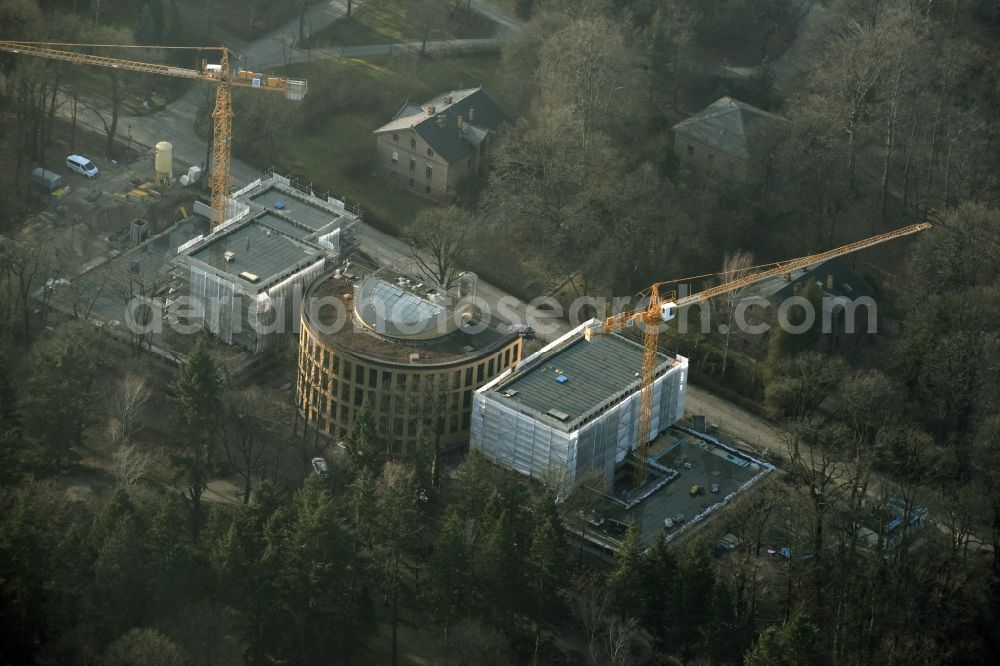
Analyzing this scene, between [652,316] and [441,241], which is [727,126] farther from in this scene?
[652,316]

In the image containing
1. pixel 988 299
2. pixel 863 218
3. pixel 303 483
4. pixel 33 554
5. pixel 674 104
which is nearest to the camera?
pixel 33 554

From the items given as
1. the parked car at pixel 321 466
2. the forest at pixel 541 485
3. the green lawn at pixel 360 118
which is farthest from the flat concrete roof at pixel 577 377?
the green lawn at pixel 360 118

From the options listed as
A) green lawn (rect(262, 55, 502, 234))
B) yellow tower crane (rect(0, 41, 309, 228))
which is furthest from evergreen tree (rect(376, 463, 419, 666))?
green lawn (rect(262, 55, 502, 234))

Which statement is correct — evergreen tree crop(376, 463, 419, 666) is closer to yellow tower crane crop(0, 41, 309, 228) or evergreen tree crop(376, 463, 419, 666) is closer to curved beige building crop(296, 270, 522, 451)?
curved beige building crop(296, 270, 522, 451)

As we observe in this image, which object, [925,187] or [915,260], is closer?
[915,260]

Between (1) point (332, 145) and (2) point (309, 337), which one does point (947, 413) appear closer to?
(2) point (309, 337)

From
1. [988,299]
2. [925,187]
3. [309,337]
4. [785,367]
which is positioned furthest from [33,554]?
→ [925,187]

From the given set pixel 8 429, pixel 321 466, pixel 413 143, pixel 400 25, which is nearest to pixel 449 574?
pixel 321 466
